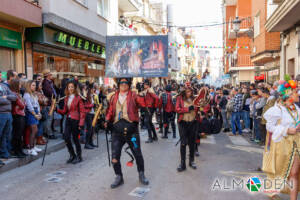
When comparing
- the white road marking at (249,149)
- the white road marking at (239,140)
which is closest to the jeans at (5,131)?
the white road marking at (249,149)

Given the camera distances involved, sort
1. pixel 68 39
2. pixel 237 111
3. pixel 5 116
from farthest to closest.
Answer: pixel 68 39, pixel 237 111, pixel 5 116

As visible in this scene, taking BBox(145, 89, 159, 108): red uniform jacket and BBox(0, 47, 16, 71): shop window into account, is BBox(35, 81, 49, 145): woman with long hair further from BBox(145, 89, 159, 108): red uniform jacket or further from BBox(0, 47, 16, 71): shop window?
BBox(145, 89, 159, 108): red uniform jacket

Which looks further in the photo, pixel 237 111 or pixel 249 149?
pixel 237 111

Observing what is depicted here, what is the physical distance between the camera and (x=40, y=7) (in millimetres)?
10547

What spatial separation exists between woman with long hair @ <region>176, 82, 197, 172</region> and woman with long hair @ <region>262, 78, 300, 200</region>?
2014mm

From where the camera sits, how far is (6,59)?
32.7 feet

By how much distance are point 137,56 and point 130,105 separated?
344 cm

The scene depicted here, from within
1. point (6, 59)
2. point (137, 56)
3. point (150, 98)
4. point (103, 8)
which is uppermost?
point (103, 8)

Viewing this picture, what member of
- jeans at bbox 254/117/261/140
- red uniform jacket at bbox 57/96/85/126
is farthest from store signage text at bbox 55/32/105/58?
jeans at bbox 254/117/261/140

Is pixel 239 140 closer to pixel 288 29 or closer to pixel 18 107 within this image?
pixel 18 107

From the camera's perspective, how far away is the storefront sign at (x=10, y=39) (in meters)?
9.47

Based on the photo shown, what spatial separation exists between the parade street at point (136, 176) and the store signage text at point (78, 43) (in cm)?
558

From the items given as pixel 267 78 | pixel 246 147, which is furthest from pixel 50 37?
pixel 267 78

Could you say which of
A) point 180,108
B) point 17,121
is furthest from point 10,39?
point 180,108
